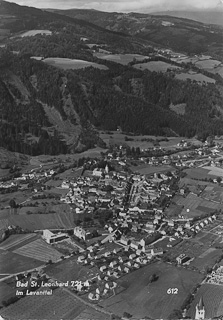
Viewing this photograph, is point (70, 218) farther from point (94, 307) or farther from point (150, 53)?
point (150, 53)

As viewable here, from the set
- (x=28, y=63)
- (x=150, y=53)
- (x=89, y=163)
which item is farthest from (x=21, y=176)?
(x=150, y=53)

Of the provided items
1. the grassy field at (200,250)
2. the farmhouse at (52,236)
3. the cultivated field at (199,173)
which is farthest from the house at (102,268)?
the cultivated field at (199,173)

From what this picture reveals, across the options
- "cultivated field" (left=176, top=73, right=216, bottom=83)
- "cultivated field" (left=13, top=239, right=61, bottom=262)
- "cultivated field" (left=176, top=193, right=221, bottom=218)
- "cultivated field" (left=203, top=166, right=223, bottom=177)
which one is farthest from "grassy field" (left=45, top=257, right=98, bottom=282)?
"cultivated field" (left=176, top=73, right=216, bottom=83)

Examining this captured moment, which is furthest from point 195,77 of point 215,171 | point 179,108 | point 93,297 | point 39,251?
point 93,297

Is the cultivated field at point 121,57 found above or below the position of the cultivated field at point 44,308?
above

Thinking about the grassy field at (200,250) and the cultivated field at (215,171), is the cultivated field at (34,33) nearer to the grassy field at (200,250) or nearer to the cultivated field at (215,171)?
the cultivated field at (215,171)

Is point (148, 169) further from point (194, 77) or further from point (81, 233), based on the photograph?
point (194, 77)
